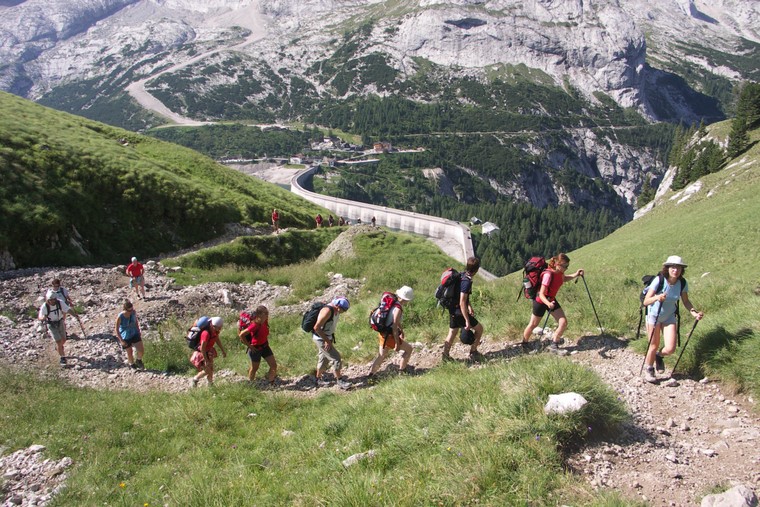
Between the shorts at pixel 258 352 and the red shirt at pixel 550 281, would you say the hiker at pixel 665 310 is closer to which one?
the red shirt at pixel 550 281

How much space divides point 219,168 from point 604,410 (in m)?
36.9

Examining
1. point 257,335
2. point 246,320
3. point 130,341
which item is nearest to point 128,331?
point 130,341

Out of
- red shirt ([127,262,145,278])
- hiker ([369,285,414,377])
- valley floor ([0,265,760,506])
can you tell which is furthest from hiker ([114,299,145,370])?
hiker ([369,285,414,377])

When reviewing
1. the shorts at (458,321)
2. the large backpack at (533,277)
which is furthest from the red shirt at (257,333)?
the large backpack at (533,277)

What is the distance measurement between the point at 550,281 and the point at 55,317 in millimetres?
11647

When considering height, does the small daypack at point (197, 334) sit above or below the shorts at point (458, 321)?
below

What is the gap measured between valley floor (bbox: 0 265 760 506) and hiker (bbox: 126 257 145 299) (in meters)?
0.43

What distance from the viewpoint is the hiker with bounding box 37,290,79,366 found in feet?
35.3

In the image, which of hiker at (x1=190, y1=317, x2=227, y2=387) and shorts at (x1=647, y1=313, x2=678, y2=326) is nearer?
shorts at (x1=647, y1=313, x2=678, y2=326)

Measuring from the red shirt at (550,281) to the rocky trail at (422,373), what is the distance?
1193 millimetres

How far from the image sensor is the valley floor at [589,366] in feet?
14.4

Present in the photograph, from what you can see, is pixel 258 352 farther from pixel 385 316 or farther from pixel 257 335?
pixel 385 316

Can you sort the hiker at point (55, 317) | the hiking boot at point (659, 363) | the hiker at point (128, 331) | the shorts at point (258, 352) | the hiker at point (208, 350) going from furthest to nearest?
the hiker at point (55, 317), the hiker at point (128, 331), the hiker at point (208, 350), the shorts at point (258, 352), the hiking boot at point (659, 363)

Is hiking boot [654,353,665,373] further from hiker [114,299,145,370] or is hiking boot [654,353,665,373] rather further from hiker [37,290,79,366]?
hiker [37,290,79,366]
